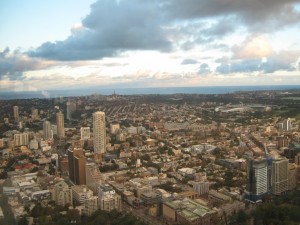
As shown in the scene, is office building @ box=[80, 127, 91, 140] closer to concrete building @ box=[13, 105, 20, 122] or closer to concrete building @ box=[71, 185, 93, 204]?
concrete building @ box=[13, 105, 20, 122]

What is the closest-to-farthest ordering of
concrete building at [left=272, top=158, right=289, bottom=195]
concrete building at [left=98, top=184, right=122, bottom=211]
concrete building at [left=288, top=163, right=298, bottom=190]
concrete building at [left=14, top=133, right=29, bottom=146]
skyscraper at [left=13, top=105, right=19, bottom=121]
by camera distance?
concrete building at [left=98, top=184, right=122, bottom=211] → concrete building at [left=272, top=158, right=289, bottom=195] → concrete building at [left=288, top=163, right=298, bottom=190] → skyscraper at [left=13, top=105, right=19, bottom=121] → concrete building at [left=14, top=133, right=29, bottom=146]

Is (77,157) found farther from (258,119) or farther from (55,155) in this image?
(258,119)

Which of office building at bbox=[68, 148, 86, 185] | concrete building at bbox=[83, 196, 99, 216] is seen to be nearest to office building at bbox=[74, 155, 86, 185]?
office building at bbox=[68, 148, 86, 185]

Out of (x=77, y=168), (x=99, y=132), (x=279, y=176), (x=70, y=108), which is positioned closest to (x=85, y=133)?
(x=99, y=132)

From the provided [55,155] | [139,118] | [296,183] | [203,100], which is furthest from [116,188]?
[203,100]

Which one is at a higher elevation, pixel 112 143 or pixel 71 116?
pixel 71 116

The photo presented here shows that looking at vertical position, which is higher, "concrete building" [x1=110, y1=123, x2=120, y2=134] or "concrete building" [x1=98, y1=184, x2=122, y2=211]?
"concrete building" [x1=110, y1=123, x2=120, y2=134]

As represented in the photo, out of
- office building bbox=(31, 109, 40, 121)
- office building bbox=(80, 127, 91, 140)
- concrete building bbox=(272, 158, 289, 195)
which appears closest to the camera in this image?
concrete building bbox=(272, 158, 289, 195)

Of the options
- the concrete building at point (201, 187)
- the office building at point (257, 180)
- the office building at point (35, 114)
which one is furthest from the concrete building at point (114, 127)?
the office building at point (257, 180)
